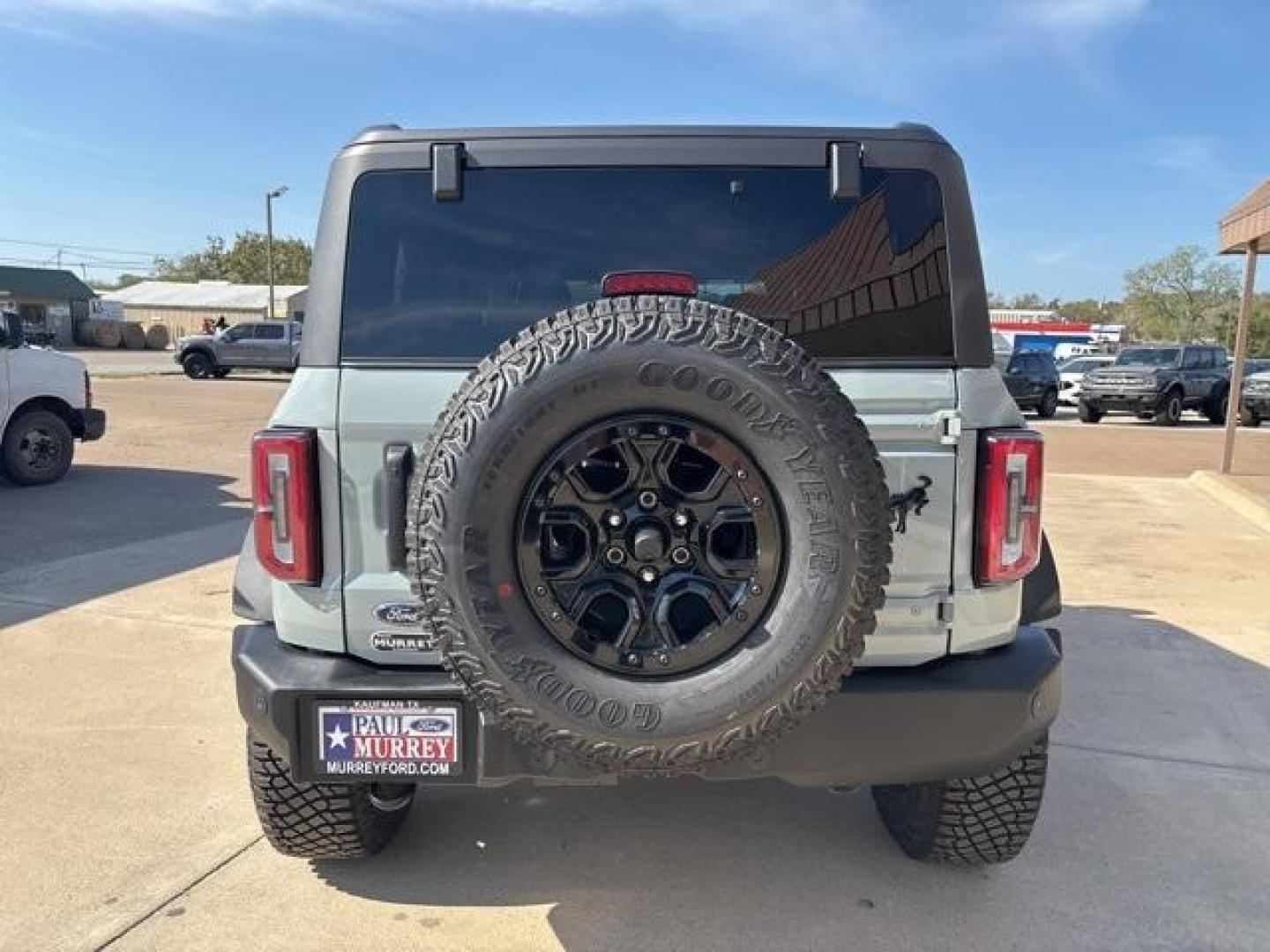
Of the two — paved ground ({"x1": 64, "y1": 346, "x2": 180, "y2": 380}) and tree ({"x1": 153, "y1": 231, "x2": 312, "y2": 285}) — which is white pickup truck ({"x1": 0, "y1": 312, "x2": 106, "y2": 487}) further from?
tree ({"x1": 153, "y1": 231, "x2": 312, "y2": 285})

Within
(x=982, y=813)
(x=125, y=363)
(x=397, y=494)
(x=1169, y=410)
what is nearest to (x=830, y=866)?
(x=982, y=813)

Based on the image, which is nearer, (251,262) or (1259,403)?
(1259,403)

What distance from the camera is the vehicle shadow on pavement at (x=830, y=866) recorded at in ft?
8.86

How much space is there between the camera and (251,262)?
8569 cm

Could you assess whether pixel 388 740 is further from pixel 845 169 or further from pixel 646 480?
pixel 845 169

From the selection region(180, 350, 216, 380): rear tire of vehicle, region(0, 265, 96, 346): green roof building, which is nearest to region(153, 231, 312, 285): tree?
region(0, 265, 96, 346): green roof building

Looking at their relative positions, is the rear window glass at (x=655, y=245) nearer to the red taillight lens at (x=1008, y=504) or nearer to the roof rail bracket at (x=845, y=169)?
the roof rail bracket at (x=845, y=169)

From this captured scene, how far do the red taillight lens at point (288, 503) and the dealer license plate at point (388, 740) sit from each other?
342mm

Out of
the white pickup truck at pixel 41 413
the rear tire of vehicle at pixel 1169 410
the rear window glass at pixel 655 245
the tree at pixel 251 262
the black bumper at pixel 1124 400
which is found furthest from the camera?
the tree at pixel 251 262

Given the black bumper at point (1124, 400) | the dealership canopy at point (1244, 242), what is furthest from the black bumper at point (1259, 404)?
the dealership canopy at point (1244, 242)

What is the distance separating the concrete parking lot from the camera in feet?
8.82

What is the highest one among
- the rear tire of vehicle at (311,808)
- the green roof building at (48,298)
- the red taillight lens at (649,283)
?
the green roof building at (48,298)

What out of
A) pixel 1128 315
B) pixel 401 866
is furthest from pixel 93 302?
pixel 1128 315

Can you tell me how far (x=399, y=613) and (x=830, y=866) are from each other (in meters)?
1.56
